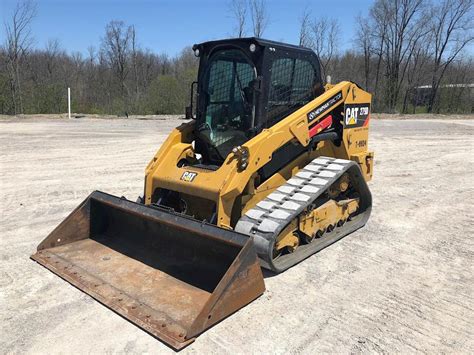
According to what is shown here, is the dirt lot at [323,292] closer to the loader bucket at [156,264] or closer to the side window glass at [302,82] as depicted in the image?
the loader bucket at [156,264]

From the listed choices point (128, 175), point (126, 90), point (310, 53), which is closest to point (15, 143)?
point (128, 175)

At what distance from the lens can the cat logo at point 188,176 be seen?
4410 mm

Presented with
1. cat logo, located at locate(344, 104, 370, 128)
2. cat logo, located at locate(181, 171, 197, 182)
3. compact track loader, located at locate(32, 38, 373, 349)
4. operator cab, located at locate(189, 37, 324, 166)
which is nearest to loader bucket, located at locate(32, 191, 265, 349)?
compact track loader, located at locate(32, 38, 373, 349)

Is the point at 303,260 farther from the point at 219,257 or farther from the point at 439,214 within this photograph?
the point at 439,214

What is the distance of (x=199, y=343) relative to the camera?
3021 mm

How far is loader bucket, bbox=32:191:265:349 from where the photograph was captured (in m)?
3.24

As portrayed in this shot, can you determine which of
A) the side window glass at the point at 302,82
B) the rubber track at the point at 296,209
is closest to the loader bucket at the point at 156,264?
the rubber track at the point at 296,209

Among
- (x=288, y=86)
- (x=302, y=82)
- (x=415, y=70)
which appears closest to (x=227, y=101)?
(x=288, y=86)

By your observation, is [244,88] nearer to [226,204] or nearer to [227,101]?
[227,101]

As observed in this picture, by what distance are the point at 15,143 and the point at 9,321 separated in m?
10.1

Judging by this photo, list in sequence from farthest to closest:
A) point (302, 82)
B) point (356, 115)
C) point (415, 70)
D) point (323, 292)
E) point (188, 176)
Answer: point (415, 70)
point (356, 115)
point (302, 82)
point (188, 176)
point (323, 292)

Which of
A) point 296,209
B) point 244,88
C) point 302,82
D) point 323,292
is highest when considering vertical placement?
point 302,82

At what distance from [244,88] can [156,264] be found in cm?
212

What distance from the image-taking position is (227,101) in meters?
5.00
